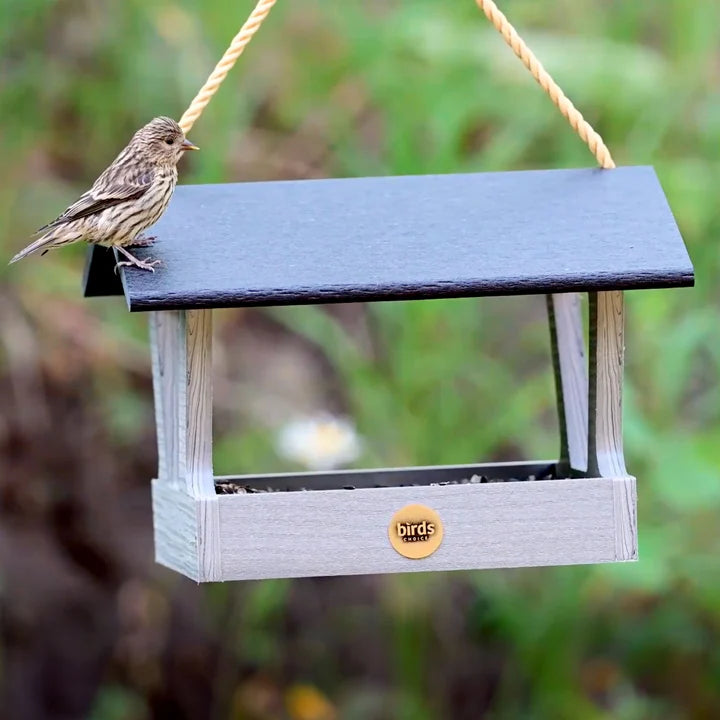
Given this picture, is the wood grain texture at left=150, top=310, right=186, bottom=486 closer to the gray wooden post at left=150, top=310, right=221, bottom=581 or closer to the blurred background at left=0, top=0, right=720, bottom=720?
the gray wooden post at left=150, top=310, right=221, bottom=581

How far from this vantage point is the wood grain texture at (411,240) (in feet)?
8.14

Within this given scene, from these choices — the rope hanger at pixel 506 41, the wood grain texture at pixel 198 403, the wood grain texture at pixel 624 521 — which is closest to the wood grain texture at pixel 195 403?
the wood grain texture at pixel 198 403

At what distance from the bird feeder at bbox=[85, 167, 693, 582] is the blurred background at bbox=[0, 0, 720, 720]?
1.46m

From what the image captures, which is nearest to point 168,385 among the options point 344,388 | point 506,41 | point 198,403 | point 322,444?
point 198,403

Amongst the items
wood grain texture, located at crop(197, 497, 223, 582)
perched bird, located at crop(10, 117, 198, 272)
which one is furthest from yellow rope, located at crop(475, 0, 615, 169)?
wood grain texture, located at crop(197, 497, 223, 582)

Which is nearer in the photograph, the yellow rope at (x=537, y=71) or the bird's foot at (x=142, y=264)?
the bird's foot at (x=142, y=264)

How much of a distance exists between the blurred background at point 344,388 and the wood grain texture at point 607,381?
1.40 metres

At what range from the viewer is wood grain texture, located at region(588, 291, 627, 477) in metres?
2.78

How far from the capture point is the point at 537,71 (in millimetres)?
→ 2824

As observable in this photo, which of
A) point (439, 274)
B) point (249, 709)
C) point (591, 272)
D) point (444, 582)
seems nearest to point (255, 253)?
point (439, 274)

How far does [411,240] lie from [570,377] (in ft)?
2.26

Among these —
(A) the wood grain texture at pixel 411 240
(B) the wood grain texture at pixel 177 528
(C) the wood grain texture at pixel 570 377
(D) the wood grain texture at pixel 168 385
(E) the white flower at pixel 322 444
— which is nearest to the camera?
(A) the wood grain texture at pixel 411 240

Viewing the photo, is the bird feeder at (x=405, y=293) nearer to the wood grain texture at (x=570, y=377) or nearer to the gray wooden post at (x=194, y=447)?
the gray wooden post at (x=194, y=447)

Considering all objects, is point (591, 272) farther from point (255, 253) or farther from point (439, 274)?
point (255, 253)
